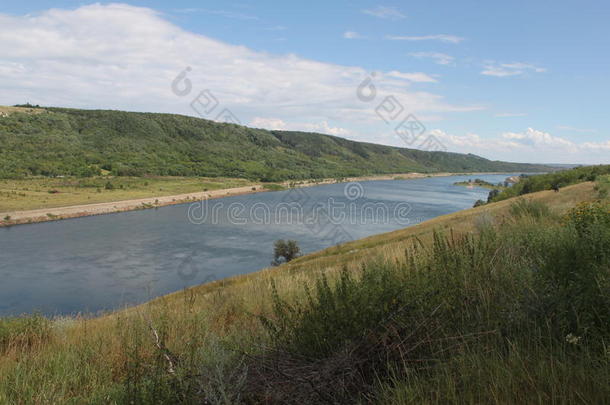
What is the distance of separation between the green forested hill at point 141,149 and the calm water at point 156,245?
127ft

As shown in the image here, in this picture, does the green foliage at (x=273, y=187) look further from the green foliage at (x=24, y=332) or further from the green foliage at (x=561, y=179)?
the green foliage at (x=24, y=332)

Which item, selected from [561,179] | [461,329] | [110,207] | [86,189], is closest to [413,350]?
[461,329]

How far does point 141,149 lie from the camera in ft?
419

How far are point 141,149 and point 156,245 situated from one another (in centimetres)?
8863

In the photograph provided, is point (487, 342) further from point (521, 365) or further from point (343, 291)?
point (343, 291)

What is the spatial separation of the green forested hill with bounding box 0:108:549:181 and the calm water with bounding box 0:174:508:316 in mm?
38810

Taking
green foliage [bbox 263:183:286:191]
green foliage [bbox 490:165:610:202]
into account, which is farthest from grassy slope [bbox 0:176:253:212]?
green foliage [bbox 490:165:610:202]

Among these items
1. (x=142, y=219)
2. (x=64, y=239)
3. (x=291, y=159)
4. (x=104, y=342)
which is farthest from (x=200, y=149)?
(x=104, y=342)

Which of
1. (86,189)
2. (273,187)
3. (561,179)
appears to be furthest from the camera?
(273,187)

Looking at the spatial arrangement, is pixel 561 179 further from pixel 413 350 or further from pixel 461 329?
pixel 413 350

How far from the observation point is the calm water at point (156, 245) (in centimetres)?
3434

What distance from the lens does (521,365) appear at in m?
2.28

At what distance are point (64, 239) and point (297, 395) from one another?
57.6 meters

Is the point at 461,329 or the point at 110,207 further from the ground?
the point at 461,329
